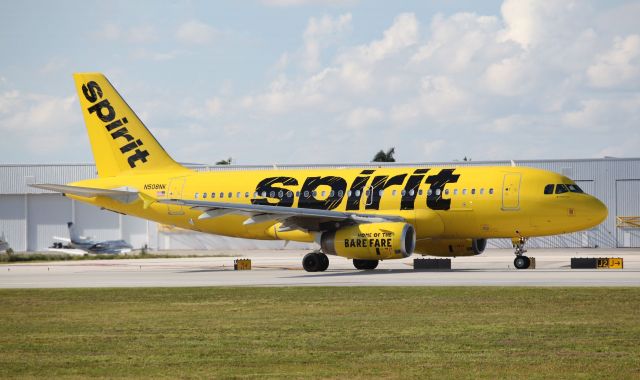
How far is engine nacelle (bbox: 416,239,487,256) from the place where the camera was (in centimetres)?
4581

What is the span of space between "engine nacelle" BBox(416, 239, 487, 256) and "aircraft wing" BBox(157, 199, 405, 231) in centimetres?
277

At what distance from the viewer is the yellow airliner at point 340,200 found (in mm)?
42938

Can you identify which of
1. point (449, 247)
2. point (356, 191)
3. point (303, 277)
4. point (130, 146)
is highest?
point (130, 146)

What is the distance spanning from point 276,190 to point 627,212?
37.5 meters

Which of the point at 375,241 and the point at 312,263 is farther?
the point at 312,263

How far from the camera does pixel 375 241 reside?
41531mm

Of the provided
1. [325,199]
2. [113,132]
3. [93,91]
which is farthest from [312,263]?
[93,91]

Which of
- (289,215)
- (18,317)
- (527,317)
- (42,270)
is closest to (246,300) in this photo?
(18,317)

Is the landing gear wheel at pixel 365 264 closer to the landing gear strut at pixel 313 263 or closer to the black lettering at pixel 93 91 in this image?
the landing gear strut at pixel 313 263

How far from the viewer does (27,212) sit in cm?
8775

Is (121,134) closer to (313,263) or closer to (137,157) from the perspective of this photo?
(137,157)

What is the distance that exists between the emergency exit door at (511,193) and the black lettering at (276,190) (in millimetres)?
10137

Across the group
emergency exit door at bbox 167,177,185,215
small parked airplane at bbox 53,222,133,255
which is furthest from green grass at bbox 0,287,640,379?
small parked airplane at bbox 53,222,133,255

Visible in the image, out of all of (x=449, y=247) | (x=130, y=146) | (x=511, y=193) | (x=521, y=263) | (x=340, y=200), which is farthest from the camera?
(x=130, y=146)
